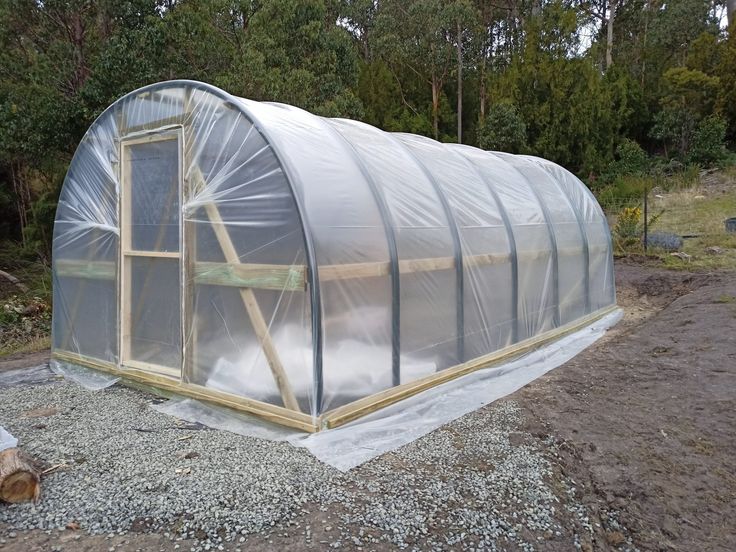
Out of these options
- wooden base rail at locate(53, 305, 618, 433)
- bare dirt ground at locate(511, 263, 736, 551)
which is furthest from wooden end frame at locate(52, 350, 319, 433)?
bare dirt ground at locate(511, 263, 736, 551)

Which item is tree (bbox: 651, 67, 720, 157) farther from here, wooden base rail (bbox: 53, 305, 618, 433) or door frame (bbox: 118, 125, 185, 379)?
door frame (bbox: 118, 125, 185, 379)

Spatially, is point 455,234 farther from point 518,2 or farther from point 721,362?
point 518,2

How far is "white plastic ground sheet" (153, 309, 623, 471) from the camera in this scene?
11.6 ft

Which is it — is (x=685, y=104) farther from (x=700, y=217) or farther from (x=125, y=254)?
(x=125, y=254)

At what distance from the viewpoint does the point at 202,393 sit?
4.45 m

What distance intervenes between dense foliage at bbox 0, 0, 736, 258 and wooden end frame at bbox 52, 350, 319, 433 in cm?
629

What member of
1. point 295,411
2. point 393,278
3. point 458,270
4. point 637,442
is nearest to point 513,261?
point 458,270

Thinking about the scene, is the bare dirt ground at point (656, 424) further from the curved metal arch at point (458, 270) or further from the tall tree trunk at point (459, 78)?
the tall tree trunk at point (459, 78)

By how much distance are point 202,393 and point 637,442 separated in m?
3.12

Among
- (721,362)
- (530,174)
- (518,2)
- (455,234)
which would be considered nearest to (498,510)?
(455,234)

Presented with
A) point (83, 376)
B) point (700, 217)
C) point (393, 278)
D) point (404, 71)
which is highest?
point (404, 71)

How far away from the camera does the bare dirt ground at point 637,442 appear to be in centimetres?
262

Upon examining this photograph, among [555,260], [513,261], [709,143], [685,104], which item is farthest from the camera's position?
[685,104]

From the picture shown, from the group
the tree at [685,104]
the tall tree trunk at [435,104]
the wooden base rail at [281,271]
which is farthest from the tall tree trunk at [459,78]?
the wooden base rail at [281,271]
